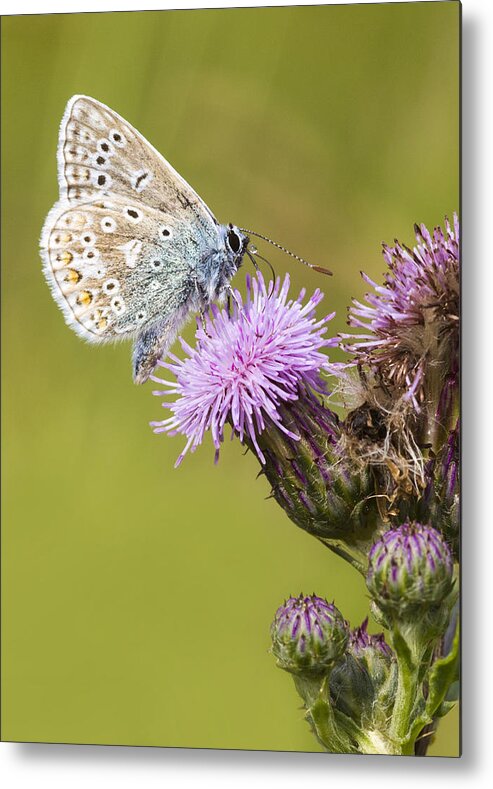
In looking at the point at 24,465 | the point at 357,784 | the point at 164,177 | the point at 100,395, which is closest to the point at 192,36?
the point at 164,177

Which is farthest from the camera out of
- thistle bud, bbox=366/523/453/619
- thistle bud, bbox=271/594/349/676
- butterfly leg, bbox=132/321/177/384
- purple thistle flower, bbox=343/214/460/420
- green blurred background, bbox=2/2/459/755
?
butterfly leg, bbox=132/321/177/384

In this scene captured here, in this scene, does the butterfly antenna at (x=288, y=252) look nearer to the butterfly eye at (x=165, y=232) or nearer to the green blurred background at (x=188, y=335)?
the green blurred background at (x=188, y=335)

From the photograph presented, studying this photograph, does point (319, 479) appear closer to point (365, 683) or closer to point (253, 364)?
point (253, 364)

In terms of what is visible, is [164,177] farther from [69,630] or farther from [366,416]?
[69,630]

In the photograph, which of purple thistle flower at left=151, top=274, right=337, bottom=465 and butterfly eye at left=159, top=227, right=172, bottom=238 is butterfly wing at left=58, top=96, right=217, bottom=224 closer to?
butterfly eye at left=159, top=227, right=172, bottom=238

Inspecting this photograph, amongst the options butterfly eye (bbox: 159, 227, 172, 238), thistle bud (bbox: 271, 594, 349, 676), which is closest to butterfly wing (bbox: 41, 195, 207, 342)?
butterfly eye (bbox: 159, 227, 172, 238)

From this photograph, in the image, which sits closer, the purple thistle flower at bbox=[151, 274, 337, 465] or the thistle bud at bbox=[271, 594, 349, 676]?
the thistle bud at bbox=[271, 594, 349, 676]
